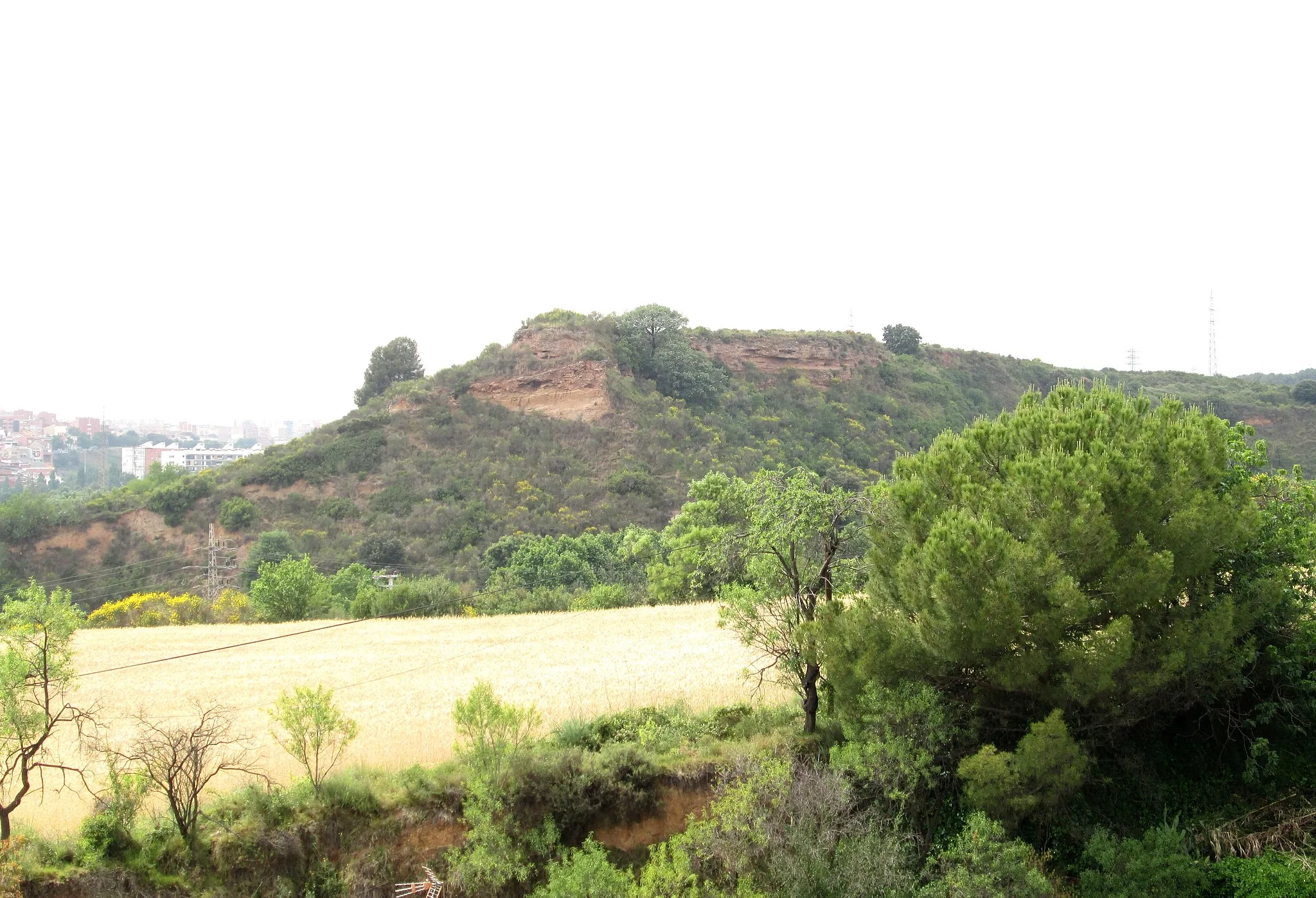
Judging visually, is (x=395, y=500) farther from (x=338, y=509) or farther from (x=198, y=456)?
(x=198, y=456)

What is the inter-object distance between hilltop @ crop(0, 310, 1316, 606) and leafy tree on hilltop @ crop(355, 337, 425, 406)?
18.5 ft

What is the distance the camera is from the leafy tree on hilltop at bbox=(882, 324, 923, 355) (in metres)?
77.9

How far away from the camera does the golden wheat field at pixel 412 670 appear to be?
16.5 metres

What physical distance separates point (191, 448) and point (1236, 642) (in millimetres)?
193693

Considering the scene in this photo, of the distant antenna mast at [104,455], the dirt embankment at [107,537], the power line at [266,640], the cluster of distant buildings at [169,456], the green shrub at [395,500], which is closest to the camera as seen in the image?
the power line at [266,640]

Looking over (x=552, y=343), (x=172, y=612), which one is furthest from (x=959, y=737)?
(x=552, y=343)

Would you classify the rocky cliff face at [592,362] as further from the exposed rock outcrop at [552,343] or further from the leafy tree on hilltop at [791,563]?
the leafy tree on hilltop at [791,563]

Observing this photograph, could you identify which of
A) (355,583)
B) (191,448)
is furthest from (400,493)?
(191,448)

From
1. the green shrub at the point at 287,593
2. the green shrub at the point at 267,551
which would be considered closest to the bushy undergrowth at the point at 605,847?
the green shrub at the point at 287,593

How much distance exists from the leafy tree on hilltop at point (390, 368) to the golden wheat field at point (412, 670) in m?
38.4

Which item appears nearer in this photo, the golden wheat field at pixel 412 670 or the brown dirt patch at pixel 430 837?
the brown dirt patch at pixel 430 837

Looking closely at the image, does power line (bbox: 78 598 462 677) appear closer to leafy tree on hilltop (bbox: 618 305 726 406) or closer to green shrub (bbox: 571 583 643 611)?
green shrub (bbox: 571 583 643 611)

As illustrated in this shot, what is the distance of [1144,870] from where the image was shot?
11297 mm

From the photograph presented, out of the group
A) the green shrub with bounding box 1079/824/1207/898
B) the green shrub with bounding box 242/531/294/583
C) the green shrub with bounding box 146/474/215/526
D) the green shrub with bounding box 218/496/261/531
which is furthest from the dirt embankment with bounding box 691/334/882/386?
the green shrub with bounding box 1079/824/1207/898
